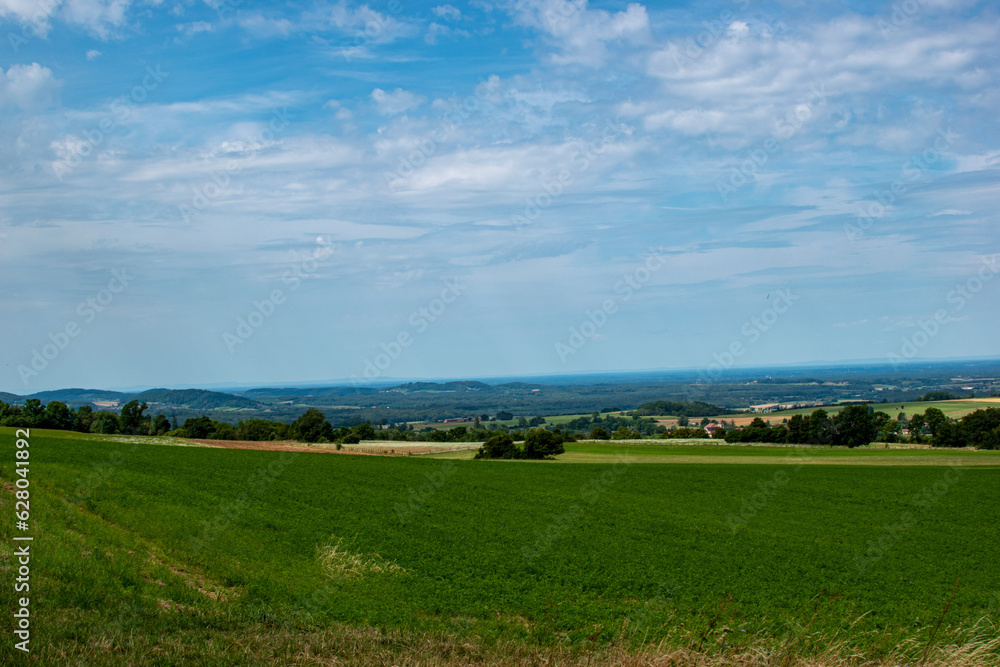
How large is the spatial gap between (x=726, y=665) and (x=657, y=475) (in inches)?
1466

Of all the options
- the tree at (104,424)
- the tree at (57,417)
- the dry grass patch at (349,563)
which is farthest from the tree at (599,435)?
the dry grass patch at (349,563)

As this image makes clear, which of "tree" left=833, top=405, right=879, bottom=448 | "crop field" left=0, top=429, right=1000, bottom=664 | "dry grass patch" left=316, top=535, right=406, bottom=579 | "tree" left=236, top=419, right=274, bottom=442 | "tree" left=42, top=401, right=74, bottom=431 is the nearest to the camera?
"crop field" left=0, top=429, right=1000, bottom=664

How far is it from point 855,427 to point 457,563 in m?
65.9

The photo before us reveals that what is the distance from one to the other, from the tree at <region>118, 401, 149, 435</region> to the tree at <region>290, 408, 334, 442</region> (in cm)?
1358

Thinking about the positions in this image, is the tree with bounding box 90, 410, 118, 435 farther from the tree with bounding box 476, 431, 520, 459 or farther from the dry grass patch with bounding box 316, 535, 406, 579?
the dry grass patch with bounding box 316, 535, 406, 579

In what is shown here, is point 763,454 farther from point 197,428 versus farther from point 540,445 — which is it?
point 197,428

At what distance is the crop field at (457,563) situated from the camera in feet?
28.5

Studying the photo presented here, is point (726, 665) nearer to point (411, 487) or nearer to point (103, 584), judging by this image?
point (103, 584)

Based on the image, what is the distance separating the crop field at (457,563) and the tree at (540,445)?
82.0 feet

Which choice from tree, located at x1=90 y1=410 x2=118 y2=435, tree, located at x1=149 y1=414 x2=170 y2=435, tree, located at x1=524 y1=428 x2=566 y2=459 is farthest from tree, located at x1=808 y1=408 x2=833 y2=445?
tree, located at x1=90 y1=410 x2=118 y2=435

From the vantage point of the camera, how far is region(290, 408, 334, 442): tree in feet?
205

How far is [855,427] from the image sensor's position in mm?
69438

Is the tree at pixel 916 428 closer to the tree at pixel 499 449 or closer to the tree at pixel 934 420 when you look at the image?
the tree at pixel 934 420

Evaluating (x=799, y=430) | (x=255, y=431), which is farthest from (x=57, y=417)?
(x=799, y=430)
